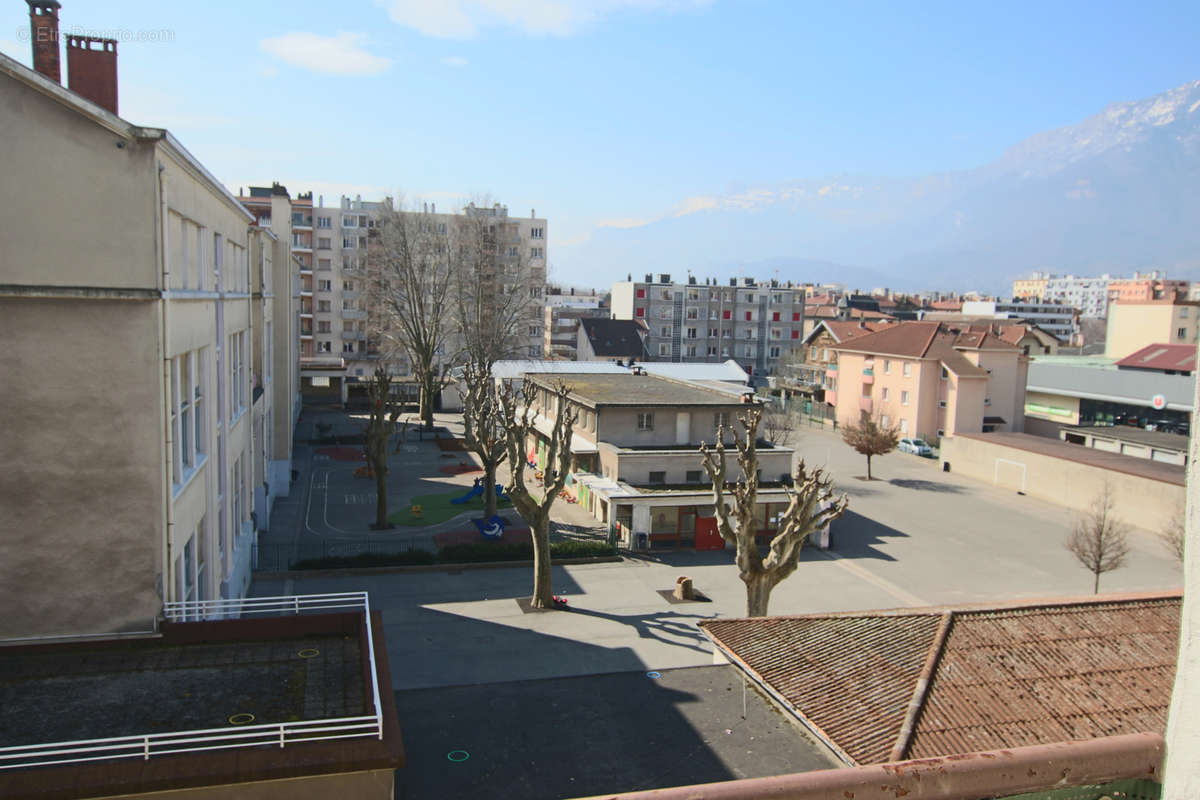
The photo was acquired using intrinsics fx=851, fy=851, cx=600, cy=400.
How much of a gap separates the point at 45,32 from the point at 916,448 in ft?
168

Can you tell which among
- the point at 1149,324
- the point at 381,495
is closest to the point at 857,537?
the point at 381,495

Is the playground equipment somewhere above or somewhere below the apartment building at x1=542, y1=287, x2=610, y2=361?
below

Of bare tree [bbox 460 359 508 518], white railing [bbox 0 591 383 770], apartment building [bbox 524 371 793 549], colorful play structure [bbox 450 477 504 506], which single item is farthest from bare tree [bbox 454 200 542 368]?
white railing [bbox 0 591 383 770]

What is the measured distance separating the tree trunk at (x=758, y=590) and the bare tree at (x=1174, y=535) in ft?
65.0

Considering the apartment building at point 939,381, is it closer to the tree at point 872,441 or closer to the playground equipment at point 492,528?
the tree at point 872,441

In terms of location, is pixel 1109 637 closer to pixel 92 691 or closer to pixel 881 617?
pixel 881 617

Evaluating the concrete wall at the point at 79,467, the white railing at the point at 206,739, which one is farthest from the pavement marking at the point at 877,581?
the concrete wall at the point at 79,467

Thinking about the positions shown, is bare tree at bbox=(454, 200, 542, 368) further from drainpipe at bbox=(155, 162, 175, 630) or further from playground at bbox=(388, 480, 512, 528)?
drainpipe at bbox=(155, 162, 175, 630)

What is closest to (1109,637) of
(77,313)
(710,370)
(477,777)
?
(477,777)

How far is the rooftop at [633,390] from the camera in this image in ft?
131

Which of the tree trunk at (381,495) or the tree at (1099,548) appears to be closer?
the tree at (1099,548)

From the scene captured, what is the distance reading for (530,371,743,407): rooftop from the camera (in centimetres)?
3978

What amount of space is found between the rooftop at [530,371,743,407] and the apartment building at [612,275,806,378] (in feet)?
136

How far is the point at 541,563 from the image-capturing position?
83.7 ft
